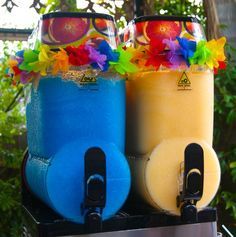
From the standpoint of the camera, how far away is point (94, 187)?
4.54 feet

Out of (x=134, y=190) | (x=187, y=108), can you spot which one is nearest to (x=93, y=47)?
(x=187, y=108)

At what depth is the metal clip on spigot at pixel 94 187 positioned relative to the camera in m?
1.39

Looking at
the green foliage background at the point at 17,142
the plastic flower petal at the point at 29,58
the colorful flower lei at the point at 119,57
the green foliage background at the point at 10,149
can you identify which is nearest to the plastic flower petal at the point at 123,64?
the colorful flower lei at the point at 119,57

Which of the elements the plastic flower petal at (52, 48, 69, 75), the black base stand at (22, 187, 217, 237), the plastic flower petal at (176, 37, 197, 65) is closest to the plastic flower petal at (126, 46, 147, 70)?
the plastic flower petal at (176, 37, 197, 65)

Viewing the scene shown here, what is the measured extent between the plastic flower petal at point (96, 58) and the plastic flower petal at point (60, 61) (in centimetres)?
7

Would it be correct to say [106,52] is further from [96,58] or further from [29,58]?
[29,58]

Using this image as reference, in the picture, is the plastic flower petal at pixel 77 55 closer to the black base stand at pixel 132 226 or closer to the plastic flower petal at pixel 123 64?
the plastic flower petal at pixel 123 64

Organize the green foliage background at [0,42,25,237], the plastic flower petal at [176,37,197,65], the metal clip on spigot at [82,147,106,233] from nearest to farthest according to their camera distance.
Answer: the metal clip on spigot at [82,147,106,233] < the plastic flower petal at [176,37,197,65] < the green foliage background at [0,42,25,237]

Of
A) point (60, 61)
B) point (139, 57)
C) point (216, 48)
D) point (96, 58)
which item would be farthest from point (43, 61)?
point (216, 48)

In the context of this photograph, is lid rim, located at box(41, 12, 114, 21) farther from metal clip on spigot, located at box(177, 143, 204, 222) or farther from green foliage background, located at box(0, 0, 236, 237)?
green foliage background, located at box(0, 0, 236, 237)

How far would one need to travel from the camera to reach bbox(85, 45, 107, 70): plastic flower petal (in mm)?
1435

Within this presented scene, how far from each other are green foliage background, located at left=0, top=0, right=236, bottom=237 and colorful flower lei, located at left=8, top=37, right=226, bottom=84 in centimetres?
154

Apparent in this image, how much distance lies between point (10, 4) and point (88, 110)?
0.99m

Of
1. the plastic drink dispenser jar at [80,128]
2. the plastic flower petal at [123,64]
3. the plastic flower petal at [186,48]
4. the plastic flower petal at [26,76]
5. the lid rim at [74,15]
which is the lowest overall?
the plastic drink dispenser jar at [80,128]
